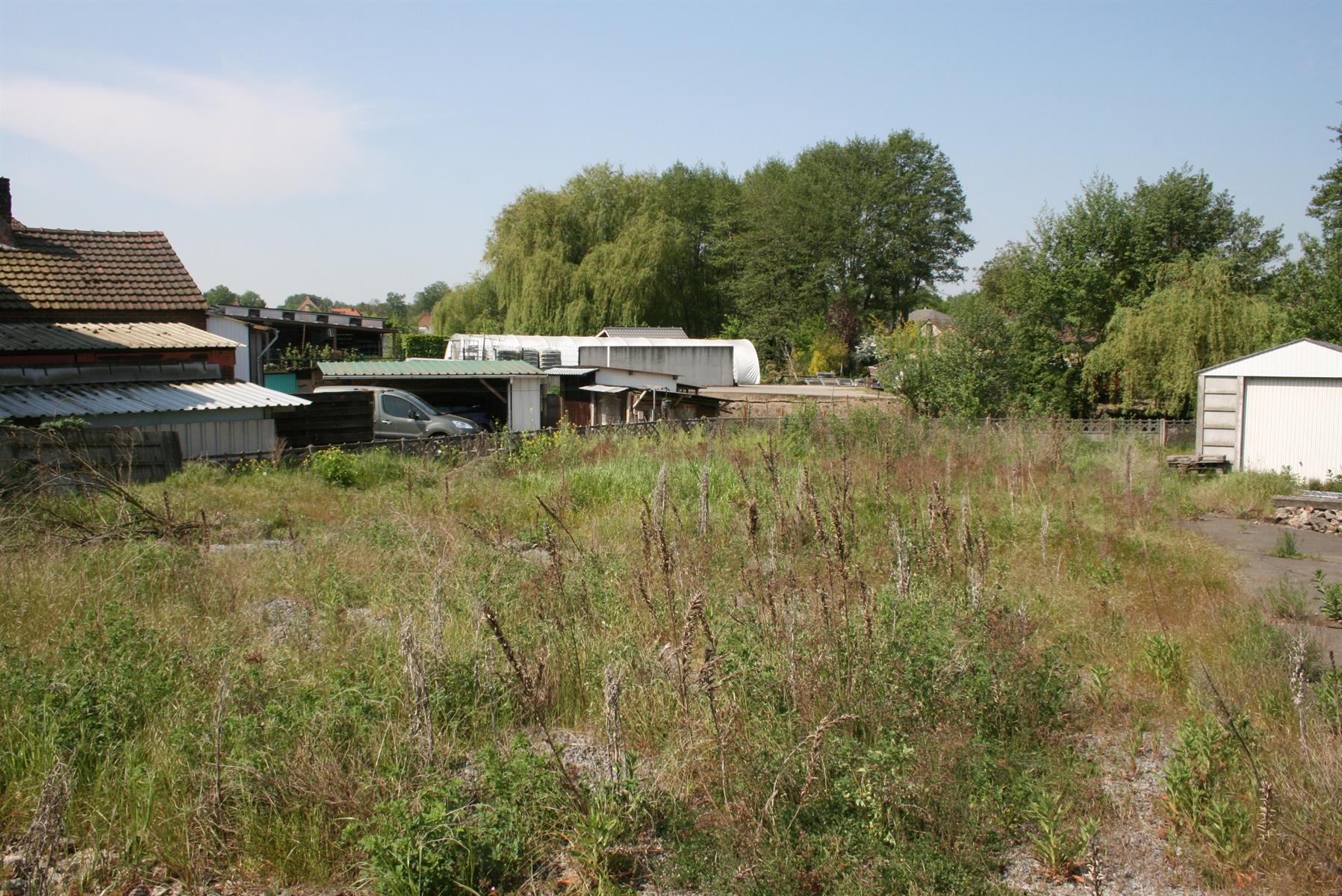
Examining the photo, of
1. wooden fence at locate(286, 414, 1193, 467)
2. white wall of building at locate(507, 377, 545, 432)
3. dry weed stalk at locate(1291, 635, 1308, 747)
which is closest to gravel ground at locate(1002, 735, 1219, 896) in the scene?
dry weed stalk at locate(1291, 635, 1308, 747)

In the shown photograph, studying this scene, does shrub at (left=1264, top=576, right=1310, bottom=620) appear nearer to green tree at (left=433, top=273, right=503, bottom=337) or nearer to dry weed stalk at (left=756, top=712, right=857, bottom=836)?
dry weed stalk at (left=756, top=712, right=857, bottom=836)

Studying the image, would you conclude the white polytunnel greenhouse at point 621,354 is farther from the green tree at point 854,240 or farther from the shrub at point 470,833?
the shrub at point 470,833

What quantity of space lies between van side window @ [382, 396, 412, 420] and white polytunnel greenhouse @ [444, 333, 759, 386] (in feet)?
50.0

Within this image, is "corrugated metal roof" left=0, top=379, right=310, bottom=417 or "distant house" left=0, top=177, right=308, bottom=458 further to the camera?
"distant house" left=0, top=177, right=308, bottom=458

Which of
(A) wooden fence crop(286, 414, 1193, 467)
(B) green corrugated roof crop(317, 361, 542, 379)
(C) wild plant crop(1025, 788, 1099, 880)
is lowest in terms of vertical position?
(C) wild plant crop(1025, 788, 1099, 880)

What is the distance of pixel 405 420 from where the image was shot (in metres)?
20.5

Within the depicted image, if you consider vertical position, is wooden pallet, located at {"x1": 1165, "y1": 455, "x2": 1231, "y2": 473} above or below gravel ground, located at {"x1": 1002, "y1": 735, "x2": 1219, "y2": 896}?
above

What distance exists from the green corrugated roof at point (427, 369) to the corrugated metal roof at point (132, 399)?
5.99 m

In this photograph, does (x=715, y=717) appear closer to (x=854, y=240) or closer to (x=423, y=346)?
(x=423, y=346)

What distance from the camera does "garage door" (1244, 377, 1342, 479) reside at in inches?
706

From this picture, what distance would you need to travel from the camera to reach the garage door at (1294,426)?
58.8ft

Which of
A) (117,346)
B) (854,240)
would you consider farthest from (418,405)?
(854,240)

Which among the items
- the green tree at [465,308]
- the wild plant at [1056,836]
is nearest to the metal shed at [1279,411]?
the wild plant at [1056,836]

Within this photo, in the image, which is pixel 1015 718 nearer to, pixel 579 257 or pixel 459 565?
pixel 459 565
